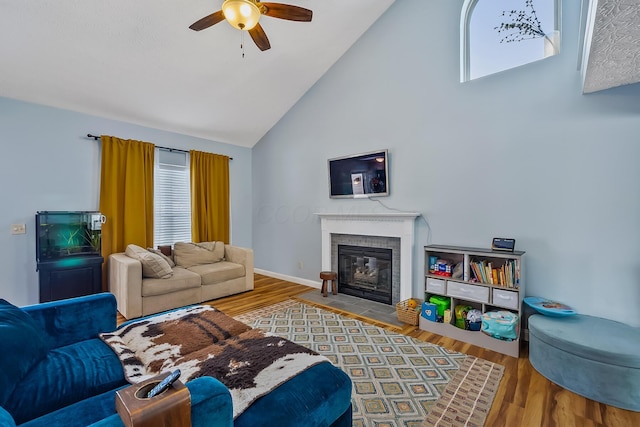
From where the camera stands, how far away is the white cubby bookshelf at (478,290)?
2.51m

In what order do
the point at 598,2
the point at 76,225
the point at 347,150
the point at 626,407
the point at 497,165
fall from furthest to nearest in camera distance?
the point at 347,150, the point at 76,225, the point at 497,165, the point at 626,407, the point at 598,2

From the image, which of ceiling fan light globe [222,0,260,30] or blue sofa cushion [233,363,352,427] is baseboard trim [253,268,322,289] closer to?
blue sofa cushion [233,363,352,427]

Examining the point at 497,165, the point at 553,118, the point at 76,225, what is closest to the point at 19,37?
the point at 76,225

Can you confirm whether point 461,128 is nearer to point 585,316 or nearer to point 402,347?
point 585,316

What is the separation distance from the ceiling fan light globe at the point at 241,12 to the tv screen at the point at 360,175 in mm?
2126

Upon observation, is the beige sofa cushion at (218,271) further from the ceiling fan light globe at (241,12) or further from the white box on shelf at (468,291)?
the ceiling fan light globe at (241,12)

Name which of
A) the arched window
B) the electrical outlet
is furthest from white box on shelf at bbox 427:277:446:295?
the electrical outlet

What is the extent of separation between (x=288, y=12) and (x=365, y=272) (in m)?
3.17

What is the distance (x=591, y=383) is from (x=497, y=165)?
1.89 meters

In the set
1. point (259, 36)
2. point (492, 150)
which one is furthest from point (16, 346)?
point (492, 150)

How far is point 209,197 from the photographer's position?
16.3 feet

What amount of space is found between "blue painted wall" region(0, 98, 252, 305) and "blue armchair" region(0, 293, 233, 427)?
→ 2422mm

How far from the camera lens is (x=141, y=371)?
1.41m

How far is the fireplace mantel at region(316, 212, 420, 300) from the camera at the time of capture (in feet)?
11.3
